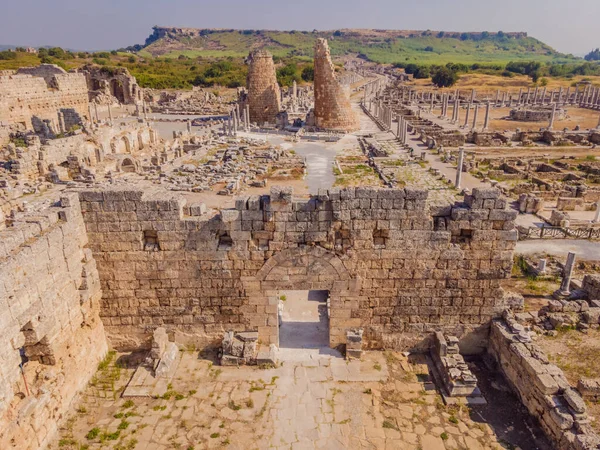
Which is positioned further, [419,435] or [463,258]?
[463,258]

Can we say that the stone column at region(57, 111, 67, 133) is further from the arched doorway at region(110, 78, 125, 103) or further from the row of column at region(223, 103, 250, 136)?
the arched doorway at region(110, 78, 125, 103)

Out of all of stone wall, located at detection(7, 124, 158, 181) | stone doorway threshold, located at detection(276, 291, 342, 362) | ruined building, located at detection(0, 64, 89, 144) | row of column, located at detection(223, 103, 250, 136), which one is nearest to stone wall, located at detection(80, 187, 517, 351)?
stone doorway threshold, located at detection(276, 291, 342, 362)

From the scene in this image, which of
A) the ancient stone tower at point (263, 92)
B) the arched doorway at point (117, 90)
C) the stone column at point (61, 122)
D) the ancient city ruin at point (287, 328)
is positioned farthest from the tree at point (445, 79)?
the ancient city ruin at point (287, 328)

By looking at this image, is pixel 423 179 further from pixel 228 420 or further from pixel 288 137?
pixel 228 420

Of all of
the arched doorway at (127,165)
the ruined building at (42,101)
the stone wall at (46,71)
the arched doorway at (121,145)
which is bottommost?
the arched doorway at (127,165)

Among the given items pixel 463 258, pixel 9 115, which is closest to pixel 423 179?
pixel 463 258

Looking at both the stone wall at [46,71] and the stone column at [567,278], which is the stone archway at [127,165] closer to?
the stone column at [567,278]

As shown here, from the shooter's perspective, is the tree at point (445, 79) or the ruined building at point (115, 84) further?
the tree at point (445, 79)
